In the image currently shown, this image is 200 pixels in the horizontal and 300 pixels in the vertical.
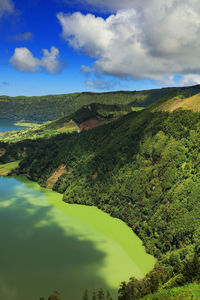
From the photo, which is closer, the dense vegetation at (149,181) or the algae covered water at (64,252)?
the algae covered water at (64,252)

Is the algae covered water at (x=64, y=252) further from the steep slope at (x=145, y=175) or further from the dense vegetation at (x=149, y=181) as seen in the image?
the steep slope at (x=145, y=175)

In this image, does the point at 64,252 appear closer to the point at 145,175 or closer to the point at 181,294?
the point at 181,294

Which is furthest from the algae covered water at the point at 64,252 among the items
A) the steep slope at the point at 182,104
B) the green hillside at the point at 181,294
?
the steep slope at the point at 182,104

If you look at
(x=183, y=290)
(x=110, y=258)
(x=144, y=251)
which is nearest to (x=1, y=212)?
(x=110, y=258)

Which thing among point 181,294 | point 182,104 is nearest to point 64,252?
point 181,294

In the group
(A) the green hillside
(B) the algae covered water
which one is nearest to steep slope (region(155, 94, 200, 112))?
(B) the algae covered water

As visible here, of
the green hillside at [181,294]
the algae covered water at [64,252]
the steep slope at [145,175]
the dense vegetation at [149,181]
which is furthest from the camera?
the steep slope at [145,175]
